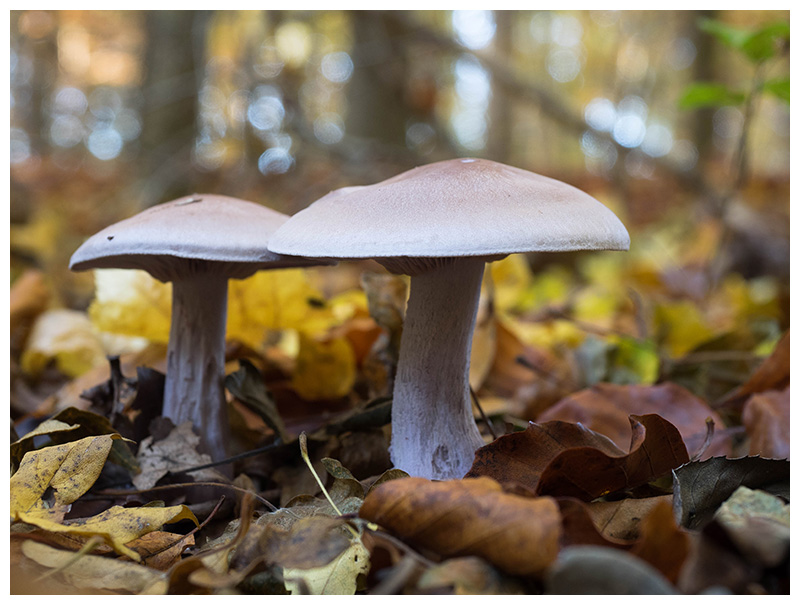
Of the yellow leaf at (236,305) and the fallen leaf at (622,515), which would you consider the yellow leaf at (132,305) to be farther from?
the fallen leaf at (622,515)

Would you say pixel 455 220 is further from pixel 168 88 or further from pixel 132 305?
pixel 168 88

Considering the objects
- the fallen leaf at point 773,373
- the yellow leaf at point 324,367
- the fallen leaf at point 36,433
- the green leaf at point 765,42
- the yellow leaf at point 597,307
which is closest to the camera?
the fallen leaf at point 36,433

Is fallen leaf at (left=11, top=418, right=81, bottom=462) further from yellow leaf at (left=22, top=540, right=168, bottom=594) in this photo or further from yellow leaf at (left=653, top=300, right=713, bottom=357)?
yellow leaf at (left=653, top=300, right=713, bottom=357)

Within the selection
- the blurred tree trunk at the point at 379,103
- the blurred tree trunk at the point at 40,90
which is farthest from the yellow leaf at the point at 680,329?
the blurred tree trunk at the point at 40,90

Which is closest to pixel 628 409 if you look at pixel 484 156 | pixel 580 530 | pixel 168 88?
pixel 580 530

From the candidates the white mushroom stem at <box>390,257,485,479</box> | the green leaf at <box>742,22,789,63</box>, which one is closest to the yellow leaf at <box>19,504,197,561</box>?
the white mushroom stem at <box>390,257,485,479</box>
